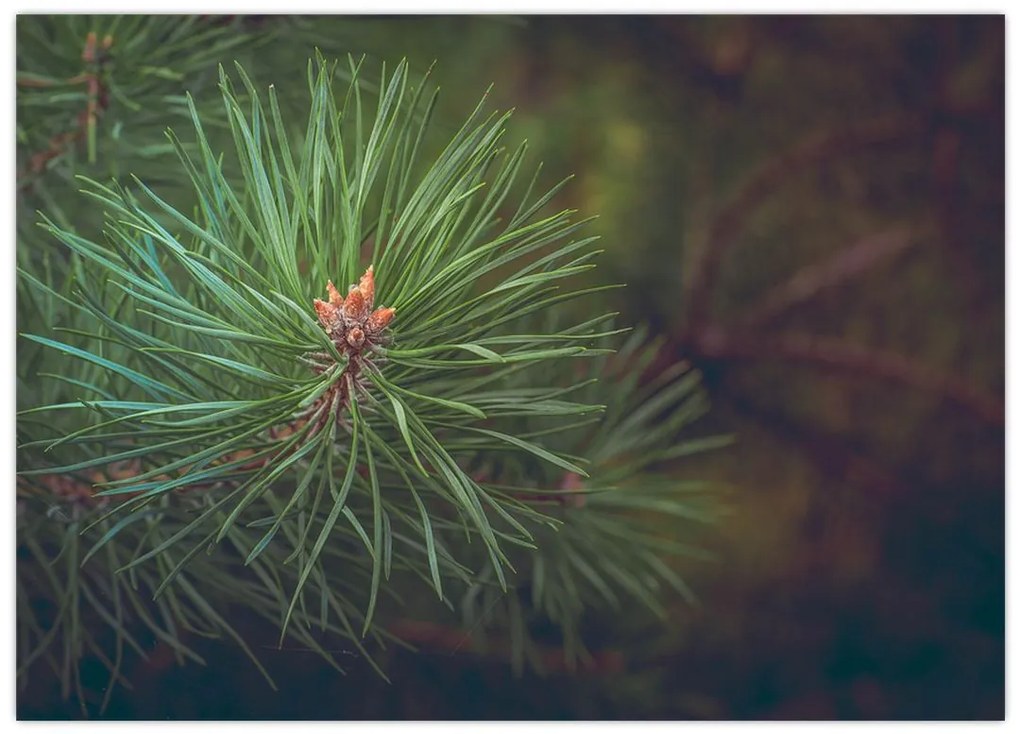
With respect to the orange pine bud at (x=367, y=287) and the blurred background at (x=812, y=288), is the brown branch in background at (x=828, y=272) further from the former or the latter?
the orange pine bud at (x=367, y=287)

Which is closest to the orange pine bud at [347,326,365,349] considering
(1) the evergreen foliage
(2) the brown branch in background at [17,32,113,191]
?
(1) the evergreen foliage

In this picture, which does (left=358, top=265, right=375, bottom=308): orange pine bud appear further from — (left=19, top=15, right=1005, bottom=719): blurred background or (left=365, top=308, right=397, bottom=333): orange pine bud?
(left=19, top=15, right=1005, bottom=719): blurred background

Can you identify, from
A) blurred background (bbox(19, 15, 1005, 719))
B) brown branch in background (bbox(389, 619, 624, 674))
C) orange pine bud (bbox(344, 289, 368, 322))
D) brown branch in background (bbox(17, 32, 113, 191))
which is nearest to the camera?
orange pine bud (bbox(344, 289, 368, 322))

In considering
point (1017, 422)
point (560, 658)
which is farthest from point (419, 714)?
point (1017, 422)

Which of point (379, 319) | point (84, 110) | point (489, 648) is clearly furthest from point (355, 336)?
point (489, 648)

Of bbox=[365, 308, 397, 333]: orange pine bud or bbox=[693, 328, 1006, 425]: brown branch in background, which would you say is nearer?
bbox=[365, 308, 397, 333]: orange pine bud

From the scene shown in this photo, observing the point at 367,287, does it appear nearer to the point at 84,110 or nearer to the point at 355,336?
the point at 355,336
